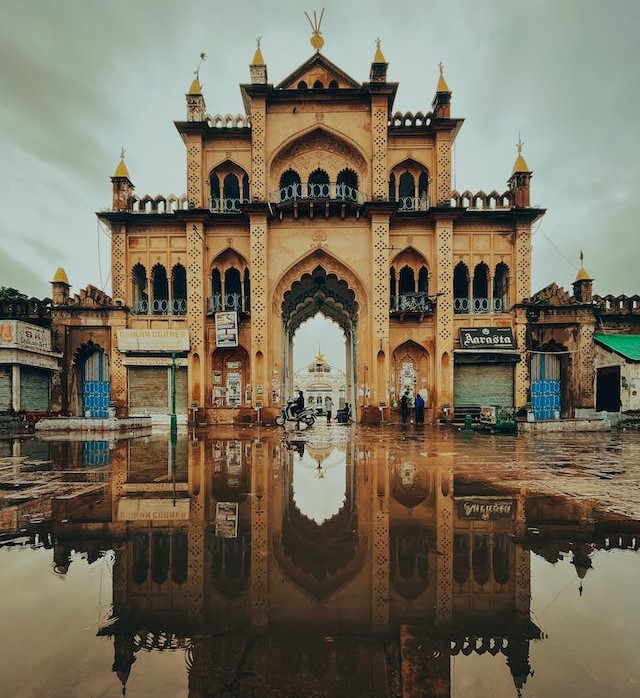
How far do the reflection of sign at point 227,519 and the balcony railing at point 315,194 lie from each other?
20.0 metres

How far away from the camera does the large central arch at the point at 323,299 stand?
2427cm

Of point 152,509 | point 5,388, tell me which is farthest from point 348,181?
point 152,509

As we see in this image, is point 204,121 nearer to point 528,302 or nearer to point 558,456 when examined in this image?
point 528,302

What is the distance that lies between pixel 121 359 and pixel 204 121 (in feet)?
44.0

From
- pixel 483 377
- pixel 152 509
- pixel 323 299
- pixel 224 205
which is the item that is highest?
pixel 224 205

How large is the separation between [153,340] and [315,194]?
11.9m

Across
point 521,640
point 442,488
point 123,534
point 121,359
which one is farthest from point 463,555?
point 121,359

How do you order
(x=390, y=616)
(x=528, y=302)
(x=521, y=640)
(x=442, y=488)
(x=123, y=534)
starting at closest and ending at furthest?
1. (x=521, y=640)
2. (x=390, y=616)
3. (x=123, y=534)
4. (x=442, y=488)
5. (x=528, y=302)

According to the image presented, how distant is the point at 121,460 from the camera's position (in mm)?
9859

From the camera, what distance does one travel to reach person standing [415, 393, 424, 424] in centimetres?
2244

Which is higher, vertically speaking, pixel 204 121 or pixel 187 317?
pixel 204 121

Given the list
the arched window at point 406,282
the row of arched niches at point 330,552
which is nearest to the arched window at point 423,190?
the arched window at point 406,282

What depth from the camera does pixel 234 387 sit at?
24531 millimetres

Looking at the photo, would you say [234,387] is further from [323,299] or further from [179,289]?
[323,299]
